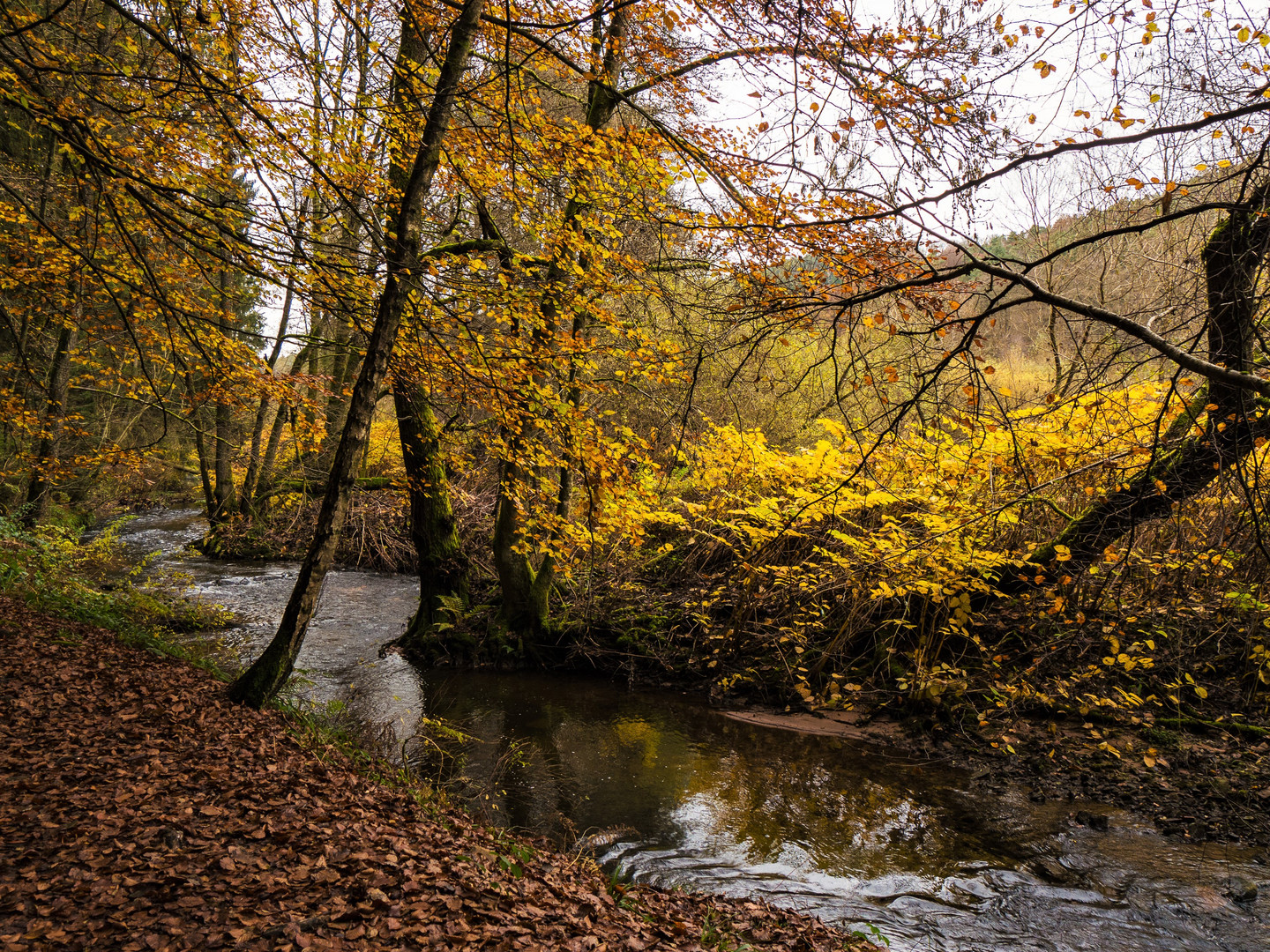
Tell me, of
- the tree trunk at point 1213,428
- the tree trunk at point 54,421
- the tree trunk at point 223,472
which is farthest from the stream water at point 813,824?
the tree trunk at point 223,472

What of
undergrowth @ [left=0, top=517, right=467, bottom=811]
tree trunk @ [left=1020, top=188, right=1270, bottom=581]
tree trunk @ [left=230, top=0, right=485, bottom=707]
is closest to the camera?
tree trunk @ [left=1020, top=188, right=1270, bottom=581]

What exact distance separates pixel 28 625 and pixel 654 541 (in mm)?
8217

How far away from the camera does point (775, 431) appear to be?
47.8 feet

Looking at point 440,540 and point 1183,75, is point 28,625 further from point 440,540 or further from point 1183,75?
point 1183,75

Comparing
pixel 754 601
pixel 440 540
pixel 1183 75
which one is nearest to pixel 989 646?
pixel 754 601

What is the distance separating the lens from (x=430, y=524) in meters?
10.2

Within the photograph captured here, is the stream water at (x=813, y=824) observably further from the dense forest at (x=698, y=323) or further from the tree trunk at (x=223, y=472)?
the tree trunk at (x=223, y=472)

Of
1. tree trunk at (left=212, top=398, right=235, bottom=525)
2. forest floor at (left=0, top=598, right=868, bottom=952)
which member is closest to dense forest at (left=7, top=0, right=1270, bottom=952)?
forest floor at (left=0, top=598, right=868, bottom=952)

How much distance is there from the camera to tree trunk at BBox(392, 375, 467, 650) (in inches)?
365

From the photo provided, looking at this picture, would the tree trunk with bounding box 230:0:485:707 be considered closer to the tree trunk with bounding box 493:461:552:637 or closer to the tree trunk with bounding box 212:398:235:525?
the tree trunk with bounding box 493:461:552:637

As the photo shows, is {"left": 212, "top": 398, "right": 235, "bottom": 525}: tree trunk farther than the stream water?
Yes

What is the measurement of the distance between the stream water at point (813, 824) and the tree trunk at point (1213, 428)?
2.48 meters

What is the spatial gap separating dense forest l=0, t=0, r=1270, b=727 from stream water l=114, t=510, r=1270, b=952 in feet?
4.20

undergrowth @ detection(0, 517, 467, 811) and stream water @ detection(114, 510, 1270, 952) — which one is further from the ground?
undergrowth @ detection(0, 517, 467, 811)
